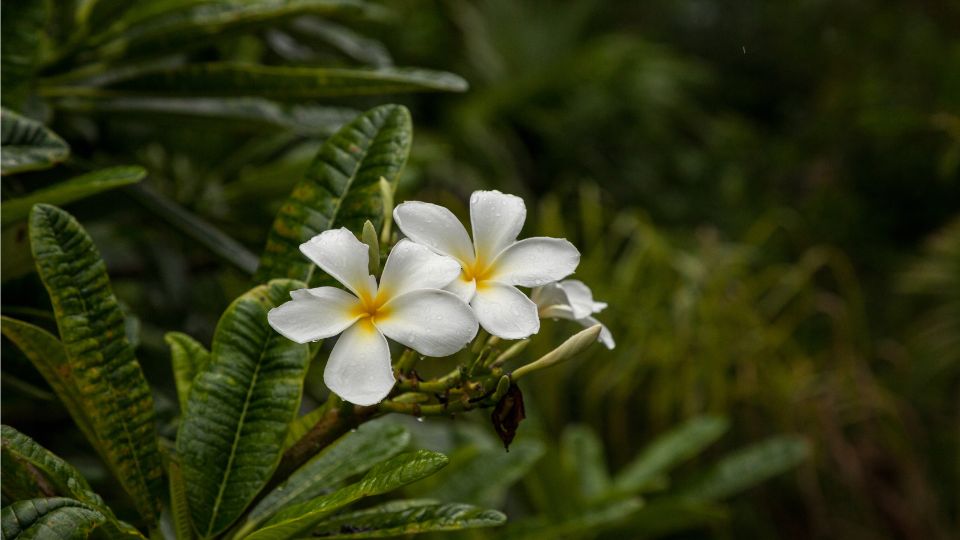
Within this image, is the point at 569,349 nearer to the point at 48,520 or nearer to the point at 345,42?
the point at 48,520

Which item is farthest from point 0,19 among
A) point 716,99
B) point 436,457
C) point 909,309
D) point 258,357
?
point 716,99

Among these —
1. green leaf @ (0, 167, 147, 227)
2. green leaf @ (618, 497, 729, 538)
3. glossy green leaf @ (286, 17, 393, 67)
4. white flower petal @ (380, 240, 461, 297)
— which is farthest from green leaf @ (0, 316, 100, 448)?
green leaf @ (618, 497, 729, 538)

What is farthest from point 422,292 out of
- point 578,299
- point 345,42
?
point 345,42

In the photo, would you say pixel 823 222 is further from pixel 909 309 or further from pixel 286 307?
pixel 286 307

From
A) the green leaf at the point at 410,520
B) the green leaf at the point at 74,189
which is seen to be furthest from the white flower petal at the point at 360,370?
the green leaf at the point at 74,189

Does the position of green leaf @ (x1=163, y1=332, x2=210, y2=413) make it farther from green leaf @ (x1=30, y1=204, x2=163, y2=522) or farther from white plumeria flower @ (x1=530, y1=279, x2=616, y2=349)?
white plumeria flower @ (x1=530, y1=279, x2=616, y2=349)

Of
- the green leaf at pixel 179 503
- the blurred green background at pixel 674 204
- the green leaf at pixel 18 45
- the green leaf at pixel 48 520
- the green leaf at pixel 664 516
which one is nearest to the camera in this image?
the green leaf at pixel 48 520

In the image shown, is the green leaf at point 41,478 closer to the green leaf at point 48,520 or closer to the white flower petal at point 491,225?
the green leaf at point 48,520
